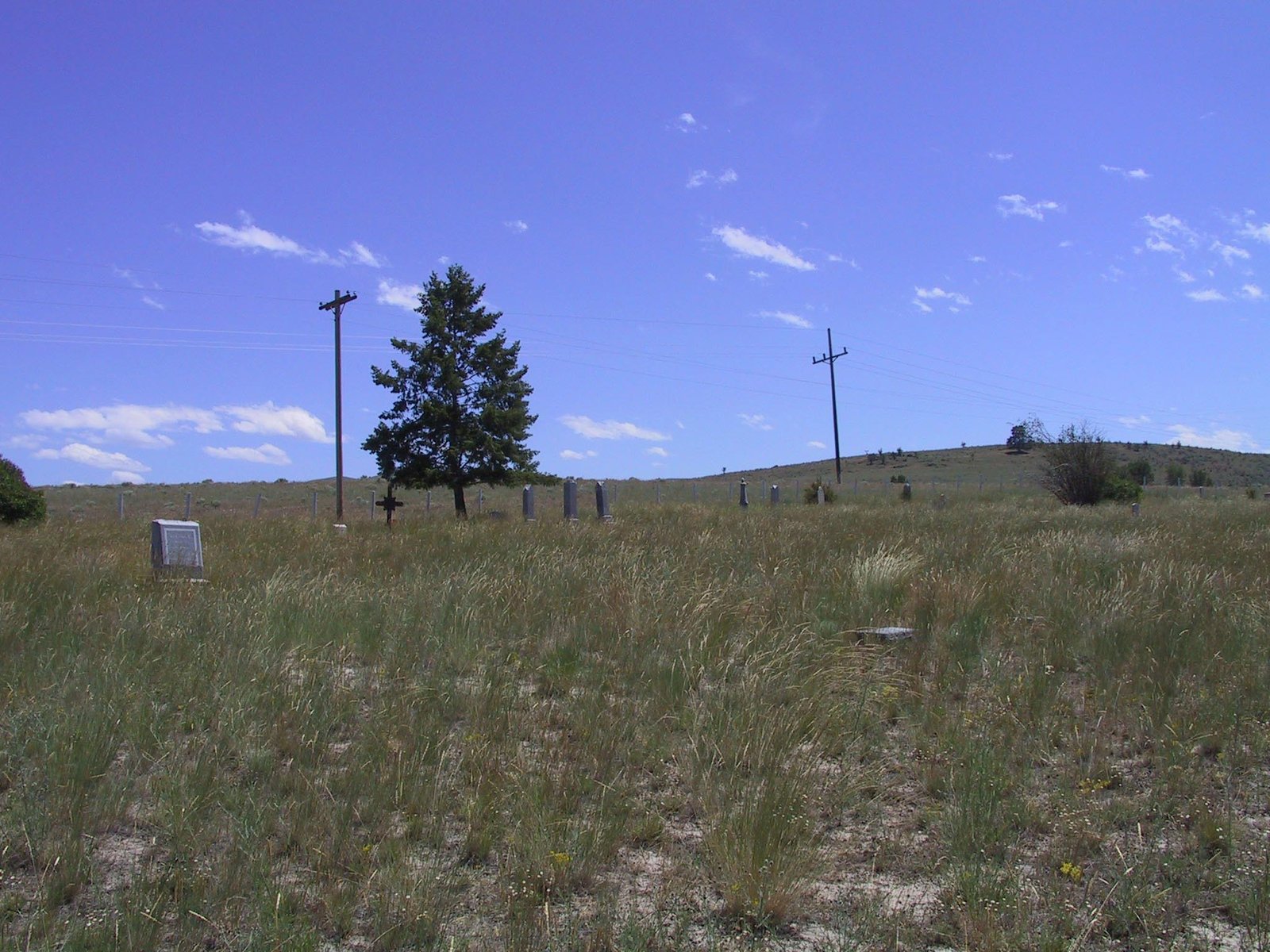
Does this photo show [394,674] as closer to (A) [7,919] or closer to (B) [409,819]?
(B) [409,819]

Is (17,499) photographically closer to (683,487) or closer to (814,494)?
(814,494)

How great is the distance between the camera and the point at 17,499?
58.6 feet

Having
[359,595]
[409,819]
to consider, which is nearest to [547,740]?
[409,819]

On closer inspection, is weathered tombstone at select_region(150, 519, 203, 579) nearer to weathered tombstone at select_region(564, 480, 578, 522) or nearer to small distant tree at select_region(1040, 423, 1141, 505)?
weathered tombstone at select_region(564, 480, 578, 522)

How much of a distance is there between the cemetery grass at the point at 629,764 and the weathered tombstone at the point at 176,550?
0.55m

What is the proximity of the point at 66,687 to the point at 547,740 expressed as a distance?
264cm

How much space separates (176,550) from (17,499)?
1105cm

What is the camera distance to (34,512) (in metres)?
18.3

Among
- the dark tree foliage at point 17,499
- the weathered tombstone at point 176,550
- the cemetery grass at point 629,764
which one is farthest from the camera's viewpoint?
the dark tree foliage at point 17,499

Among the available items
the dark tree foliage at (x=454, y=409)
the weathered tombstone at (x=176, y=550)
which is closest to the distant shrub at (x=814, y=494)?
the dark tree foliage at (x=454, y=409)

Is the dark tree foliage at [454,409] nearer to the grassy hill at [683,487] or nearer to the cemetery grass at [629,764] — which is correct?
the grassy hill at [683,487]

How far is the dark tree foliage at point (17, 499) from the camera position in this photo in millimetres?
17734

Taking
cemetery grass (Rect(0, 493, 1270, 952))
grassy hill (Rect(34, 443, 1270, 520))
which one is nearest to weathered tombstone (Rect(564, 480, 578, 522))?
grassy hill (Rect(34, 443, 1270, 520))

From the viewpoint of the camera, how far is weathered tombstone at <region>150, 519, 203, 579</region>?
911 cm
